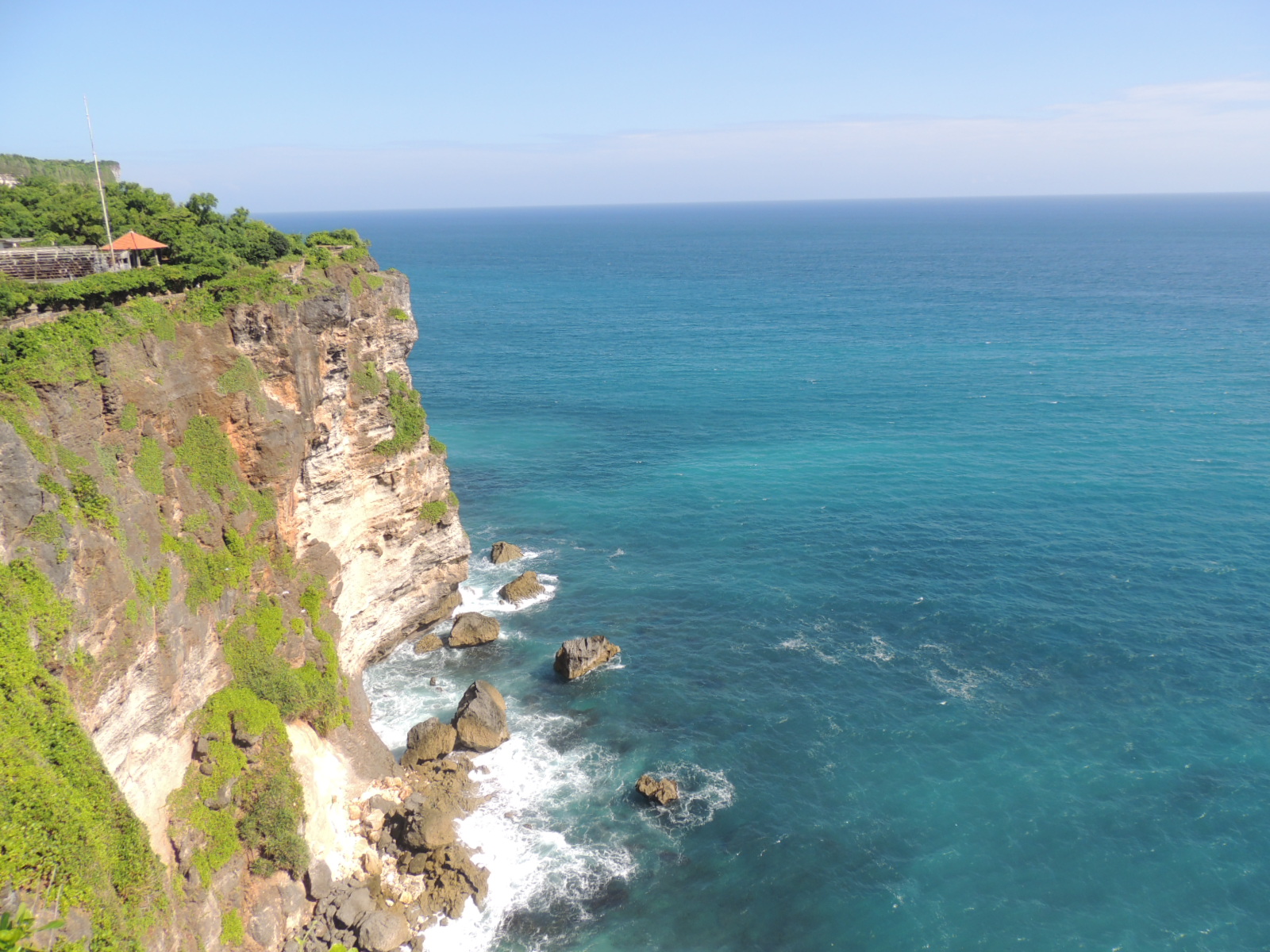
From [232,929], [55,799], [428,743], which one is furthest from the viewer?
[428,743]

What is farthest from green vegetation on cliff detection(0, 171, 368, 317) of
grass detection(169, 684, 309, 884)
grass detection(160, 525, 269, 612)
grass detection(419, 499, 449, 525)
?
grass detection(169, 684, 309, 884)

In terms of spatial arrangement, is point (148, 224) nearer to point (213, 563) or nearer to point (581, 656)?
point (213, 563)

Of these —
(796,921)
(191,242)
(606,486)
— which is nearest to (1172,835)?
(796,921)

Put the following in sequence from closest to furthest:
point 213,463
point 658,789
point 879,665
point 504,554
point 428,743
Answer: point 213,463 < point 658,789 < point 428,743 < point 879,665 < point 504,554

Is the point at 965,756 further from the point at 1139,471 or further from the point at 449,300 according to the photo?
the point at 449,300

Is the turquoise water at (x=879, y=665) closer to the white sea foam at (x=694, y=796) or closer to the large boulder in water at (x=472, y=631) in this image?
the white sea foam at (x=694, y=796)

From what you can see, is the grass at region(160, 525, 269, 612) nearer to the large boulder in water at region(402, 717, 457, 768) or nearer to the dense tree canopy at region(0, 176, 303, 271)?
the large boulder in water at region(402, 717, 457, 768)

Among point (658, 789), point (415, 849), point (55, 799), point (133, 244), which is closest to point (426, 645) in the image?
point (415, 849)
